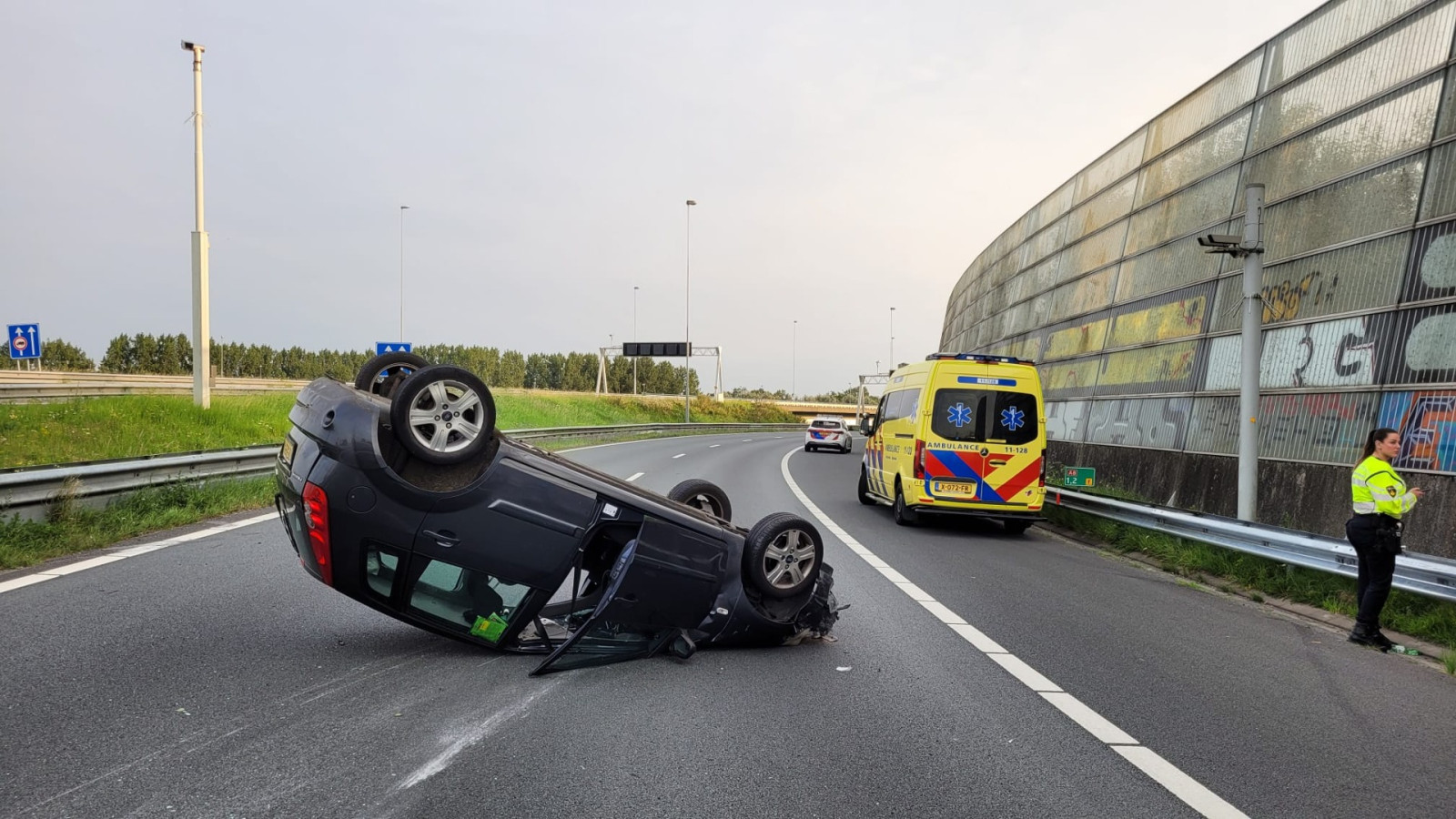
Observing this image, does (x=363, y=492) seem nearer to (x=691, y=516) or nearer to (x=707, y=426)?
(x=691, y=516)

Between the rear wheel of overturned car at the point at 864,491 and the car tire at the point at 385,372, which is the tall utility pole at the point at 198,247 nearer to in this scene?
the rear wheel of overturned car at the point at 864,491

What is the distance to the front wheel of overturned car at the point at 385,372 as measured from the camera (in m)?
5.68

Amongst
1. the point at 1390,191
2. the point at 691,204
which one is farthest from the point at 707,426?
the point at 1390,191

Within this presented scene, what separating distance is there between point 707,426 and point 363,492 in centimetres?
5960

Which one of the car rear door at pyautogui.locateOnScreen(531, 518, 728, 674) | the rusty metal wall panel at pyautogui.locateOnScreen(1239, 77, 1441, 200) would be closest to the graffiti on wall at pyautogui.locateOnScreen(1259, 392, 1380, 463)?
the rusty metal wall panel at pyautogui.locateOnScreen(1239, 77, 1441, 200)

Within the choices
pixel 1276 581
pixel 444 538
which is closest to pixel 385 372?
pixel 444 538

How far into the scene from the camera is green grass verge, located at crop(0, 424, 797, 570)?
8.46 m

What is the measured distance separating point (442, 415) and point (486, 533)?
0.63 metres

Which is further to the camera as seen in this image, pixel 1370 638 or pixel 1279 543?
pixel 1279 543

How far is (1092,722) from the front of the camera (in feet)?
15.7

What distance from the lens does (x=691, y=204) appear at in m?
64.2

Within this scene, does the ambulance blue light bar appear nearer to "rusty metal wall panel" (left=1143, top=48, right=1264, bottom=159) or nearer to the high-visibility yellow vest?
the high-visibility yellow vest

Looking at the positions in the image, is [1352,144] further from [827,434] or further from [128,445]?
[827,434]

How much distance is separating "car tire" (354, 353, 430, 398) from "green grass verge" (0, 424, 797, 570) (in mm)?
4416
